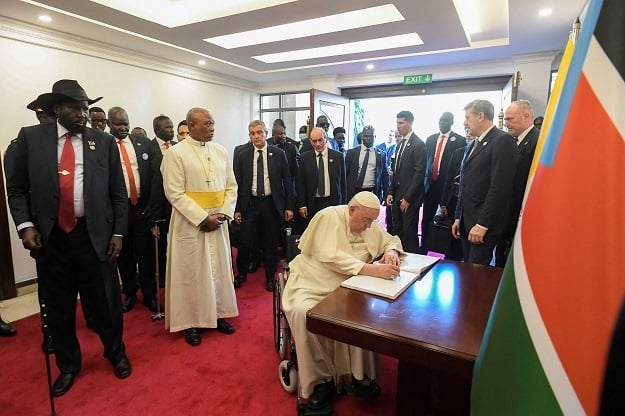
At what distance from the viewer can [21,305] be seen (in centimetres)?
337

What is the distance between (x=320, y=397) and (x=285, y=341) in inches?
17.2

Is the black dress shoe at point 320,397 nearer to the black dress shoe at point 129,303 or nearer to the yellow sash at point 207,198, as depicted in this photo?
the yellow sash at point 207,198

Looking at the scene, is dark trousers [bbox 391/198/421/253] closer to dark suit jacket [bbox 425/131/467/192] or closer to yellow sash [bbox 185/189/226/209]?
dark suit jacket [bbox 425/131/467/192]

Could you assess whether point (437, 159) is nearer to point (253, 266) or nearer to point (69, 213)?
point (253, 266)

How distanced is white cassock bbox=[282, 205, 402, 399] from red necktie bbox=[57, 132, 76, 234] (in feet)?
4.08

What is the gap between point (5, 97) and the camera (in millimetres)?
3914

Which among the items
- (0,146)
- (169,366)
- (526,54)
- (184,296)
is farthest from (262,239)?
(526,54)

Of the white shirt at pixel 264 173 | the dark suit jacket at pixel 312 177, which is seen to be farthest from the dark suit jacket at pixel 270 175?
the dark suit jacket at pixel 312 177

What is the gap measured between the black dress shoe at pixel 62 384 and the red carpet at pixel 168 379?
0.12 feet

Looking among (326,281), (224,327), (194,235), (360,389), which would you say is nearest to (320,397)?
(360,389)

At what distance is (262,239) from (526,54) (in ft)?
15.1

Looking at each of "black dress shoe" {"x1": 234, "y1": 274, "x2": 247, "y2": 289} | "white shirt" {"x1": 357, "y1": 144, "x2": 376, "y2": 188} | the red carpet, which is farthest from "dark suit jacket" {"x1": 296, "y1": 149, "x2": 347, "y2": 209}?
the red carpet

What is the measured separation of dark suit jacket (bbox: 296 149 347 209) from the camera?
403cm

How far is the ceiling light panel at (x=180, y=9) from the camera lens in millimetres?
3846
